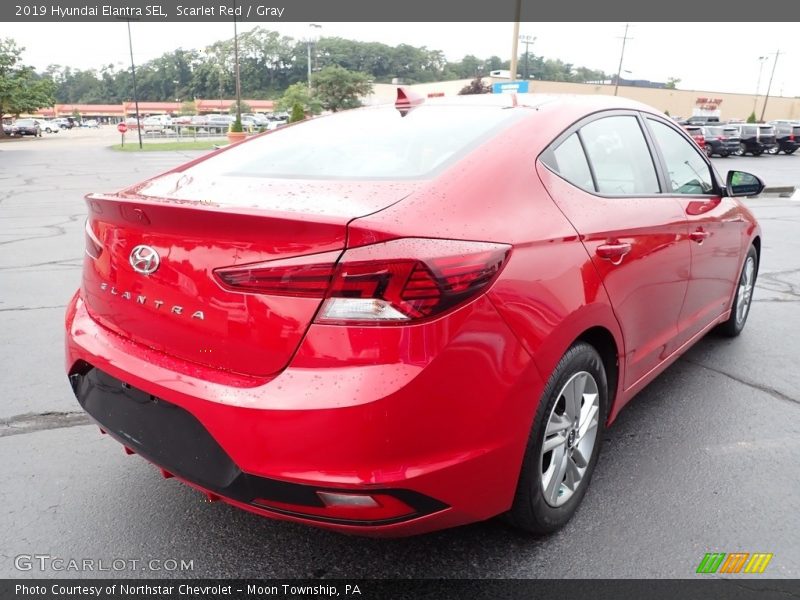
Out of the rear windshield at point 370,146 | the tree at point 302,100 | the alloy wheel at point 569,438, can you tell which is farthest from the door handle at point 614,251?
the tree at point 302,100

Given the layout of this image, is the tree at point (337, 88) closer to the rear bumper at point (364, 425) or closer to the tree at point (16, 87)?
the tree at point (16, 87)

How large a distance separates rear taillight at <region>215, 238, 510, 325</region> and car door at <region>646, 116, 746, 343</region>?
188 cm

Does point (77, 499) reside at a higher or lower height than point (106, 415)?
lower

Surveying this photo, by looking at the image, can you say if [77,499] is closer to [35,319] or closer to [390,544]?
[390,544]

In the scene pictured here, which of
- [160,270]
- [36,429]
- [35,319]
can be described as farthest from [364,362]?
[35,319]

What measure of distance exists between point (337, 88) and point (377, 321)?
7000 centimetres

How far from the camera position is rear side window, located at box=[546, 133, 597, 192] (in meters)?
2.37

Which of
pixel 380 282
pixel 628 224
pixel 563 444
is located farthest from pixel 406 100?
pixel 563 444

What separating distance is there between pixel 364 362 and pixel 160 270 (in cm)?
75

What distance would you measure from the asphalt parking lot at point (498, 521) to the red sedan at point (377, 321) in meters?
0.24

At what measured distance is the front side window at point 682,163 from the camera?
3.28 m

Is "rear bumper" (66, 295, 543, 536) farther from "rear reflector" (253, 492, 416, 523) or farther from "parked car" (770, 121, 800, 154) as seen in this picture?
"parked car" (770, 121, 800, 154)

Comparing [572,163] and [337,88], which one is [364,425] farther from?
[337,88]

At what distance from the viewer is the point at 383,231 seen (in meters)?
1.72
